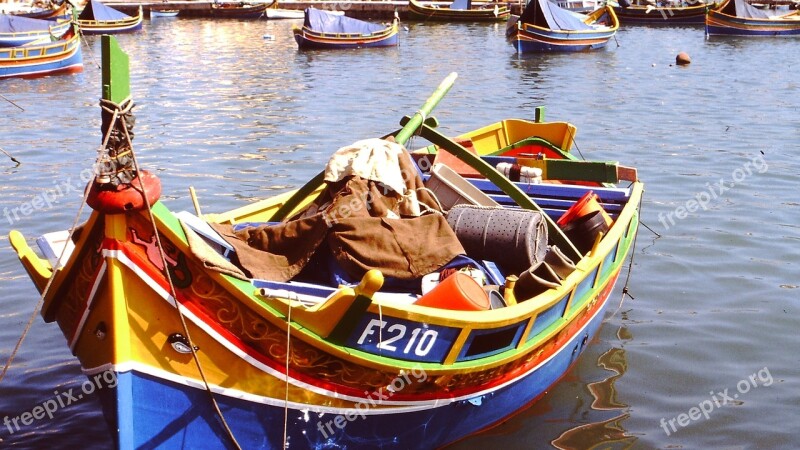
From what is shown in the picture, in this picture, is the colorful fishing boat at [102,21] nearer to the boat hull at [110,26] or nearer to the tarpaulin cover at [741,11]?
the boat hull at [110,26]

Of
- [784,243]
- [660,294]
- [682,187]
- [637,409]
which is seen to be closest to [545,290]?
[637,409]

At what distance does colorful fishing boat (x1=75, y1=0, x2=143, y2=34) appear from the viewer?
3982 centimetres

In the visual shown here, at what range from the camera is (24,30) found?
2791 centimetres

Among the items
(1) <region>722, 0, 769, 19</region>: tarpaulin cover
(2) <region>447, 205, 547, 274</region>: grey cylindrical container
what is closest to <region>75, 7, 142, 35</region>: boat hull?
(1) <region>722, 0, 769, 19</region>: tarpaulin cover

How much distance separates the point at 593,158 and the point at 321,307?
1087cm

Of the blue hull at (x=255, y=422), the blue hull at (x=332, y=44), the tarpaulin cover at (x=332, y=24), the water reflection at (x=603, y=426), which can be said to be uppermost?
the tarpaulin cover at (x=332, y=24)

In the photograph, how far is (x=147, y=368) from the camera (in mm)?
4316

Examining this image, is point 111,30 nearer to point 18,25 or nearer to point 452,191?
point 18,25

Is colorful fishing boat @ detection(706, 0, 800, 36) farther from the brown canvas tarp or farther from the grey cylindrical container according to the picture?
the brown canvas tarp

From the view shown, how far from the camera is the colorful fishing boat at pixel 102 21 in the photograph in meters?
39.8

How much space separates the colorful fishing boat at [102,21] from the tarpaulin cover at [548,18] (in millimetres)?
19741

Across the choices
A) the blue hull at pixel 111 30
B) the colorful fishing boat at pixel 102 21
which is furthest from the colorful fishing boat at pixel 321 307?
the colorful fishing boat at pixel 102 21

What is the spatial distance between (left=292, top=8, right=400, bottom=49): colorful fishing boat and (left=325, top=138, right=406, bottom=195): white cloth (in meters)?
28.1

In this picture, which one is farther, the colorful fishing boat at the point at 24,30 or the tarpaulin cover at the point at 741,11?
the tarpaulin cover at the point at 741,11
